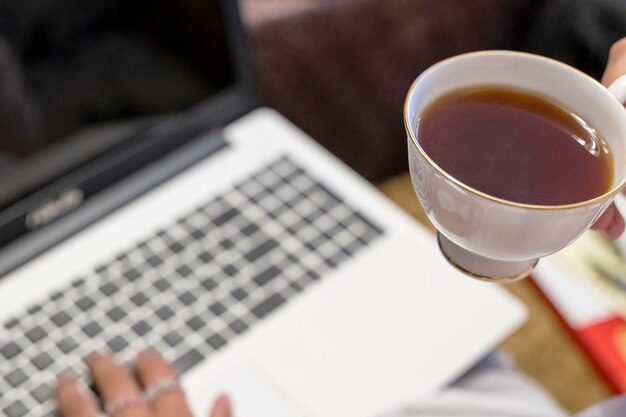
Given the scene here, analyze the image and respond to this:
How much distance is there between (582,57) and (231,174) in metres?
0.46

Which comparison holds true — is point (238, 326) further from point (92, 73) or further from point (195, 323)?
point (92, 73)

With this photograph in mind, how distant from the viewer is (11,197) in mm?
703

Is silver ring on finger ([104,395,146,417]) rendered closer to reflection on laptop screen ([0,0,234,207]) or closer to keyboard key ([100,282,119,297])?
keyboard key ([100,282,119,297])

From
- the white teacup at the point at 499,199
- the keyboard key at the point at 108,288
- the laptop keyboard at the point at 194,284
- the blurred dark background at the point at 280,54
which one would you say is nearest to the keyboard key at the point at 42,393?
the laptop keyboard at the point at 194,284

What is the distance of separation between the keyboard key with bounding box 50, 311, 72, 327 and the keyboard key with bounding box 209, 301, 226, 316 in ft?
0.45

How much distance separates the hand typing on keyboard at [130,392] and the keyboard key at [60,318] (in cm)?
5

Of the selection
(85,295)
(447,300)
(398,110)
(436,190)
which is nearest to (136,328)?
(85,295)

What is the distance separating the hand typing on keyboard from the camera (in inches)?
24.7

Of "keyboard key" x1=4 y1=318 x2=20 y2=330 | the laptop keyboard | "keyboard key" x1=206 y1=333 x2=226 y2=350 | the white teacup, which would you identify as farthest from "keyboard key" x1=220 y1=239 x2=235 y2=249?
the white teacup

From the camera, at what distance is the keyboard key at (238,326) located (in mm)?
693

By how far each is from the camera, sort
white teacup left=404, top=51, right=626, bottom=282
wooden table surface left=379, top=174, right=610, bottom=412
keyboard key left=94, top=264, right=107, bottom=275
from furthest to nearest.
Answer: wooden table surface left=379, top=174, right=610, bottom=412 < keyboard key left=94, top=264, right=107, bottom=275 < white teacup left=404, top=51, right=626, bottom=282

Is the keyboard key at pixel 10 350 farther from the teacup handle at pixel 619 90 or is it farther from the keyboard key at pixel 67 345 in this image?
the teacup handle at pixel 619 90

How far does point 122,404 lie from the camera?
2.12ft

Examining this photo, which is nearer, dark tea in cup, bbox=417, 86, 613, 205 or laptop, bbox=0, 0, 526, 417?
dark tea in cup, bbox=417, 86, 613, 205
